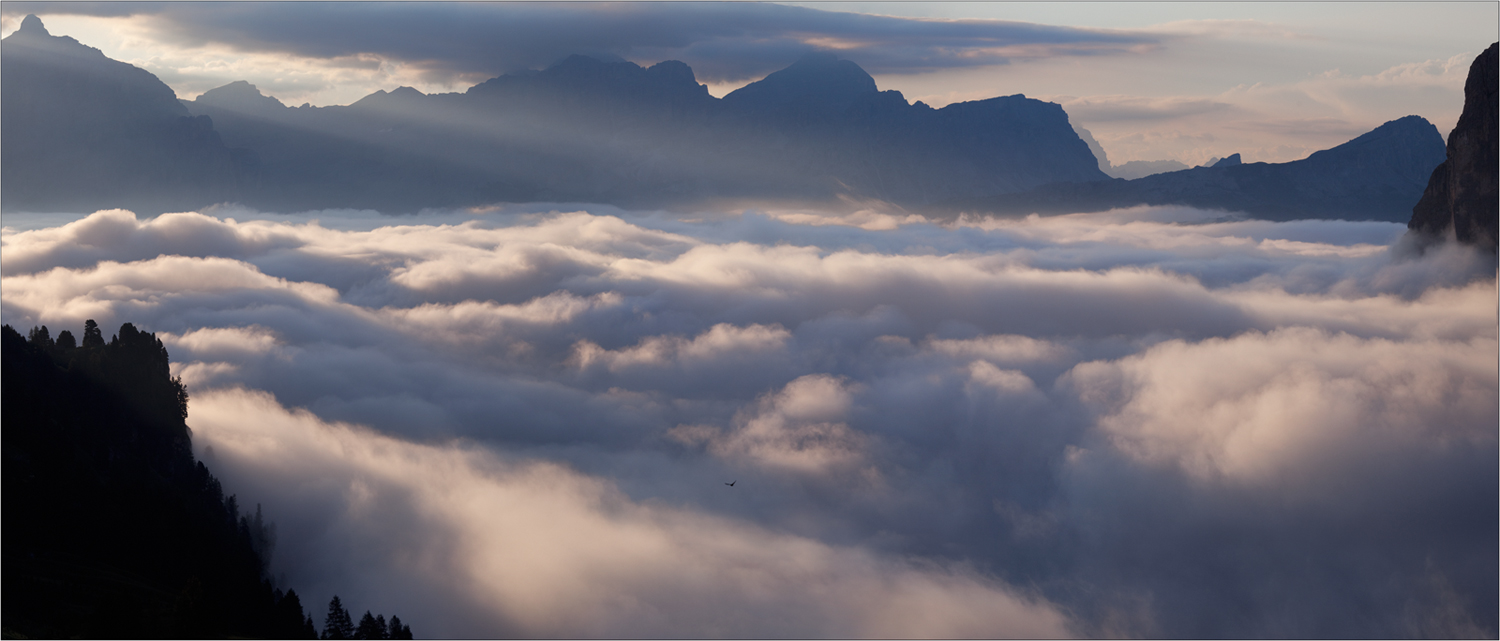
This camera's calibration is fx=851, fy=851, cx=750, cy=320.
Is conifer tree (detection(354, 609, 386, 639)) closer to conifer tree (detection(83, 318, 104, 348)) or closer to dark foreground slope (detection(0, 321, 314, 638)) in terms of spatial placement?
dark foreground slope (detection(0, 321, 314, 638))

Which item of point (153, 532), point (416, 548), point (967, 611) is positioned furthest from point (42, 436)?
point (967, 611)

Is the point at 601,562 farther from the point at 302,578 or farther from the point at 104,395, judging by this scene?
the point at 104,395

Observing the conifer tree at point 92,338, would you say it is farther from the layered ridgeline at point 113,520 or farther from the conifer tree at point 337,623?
the conifer tree at point 337,623

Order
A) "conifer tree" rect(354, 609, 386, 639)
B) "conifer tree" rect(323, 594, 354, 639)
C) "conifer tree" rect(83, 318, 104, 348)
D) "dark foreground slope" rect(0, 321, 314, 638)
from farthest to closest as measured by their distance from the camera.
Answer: "conifer tree" rect(83, 318, 104, 348), "conifer tree" rect(323, 594, 354, 639), "conifer tree" rect(354, 609, 386, 639), "dark foreground slope" rect(0, 321, 314, 638)

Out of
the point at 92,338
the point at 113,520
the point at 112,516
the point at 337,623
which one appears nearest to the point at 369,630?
the point at 337,623

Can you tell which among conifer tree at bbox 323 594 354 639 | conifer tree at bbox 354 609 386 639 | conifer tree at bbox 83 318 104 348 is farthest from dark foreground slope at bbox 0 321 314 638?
conifer tree at bbox 354 609 386 639
